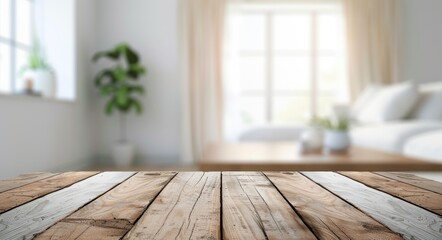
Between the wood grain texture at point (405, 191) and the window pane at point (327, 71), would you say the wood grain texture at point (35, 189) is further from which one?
the window pane at point (327, 71)

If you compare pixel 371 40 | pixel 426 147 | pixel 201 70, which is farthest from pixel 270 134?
pixel 371 40

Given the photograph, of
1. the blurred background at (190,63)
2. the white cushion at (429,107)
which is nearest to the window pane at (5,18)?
the blurred background at (190,63)

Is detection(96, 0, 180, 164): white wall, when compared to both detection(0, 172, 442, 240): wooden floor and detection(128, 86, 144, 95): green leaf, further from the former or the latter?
detection(0, 172, 442, 240): wooden floor

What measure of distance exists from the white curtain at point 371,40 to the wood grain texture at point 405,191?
3.79m

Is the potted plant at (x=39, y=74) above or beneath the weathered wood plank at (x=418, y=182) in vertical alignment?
above

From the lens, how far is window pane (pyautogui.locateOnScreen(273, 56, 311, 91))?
4828 millimetres

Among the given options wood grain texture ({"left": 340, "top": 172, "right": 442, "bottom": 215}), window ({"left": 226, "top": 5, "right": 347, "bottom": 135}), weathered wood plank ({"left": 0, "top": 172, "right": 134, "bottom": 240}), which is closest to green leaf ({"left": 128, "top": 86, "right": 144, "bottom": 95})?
window ({"left": 226, "top": 5, "right": 347, "bottom": 135})

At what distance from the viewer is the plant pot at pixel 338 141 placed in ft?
6.66

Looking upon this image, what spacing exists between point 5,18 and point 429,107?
3.75m

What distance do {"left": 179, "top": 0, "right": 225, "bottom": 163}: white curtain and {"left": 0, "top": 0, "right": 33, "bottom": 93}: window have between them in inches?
67.0

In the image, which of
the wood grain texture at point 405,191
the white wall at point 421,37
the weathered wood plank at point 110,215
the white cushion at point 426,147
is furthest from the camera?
the white wall at point 421,37

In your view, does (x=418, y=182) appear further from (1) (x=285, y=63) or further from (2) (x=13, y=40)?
(1) (x=285, y=63)

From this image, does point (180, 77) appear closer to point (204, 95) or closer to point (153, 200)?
point (204, 95)

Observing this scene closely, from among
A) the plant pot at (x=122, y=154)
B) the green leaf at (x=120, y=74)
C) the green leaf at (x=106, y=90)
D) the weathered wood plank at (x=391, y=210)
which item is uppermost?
the green leaf at (x=120, y=74)
